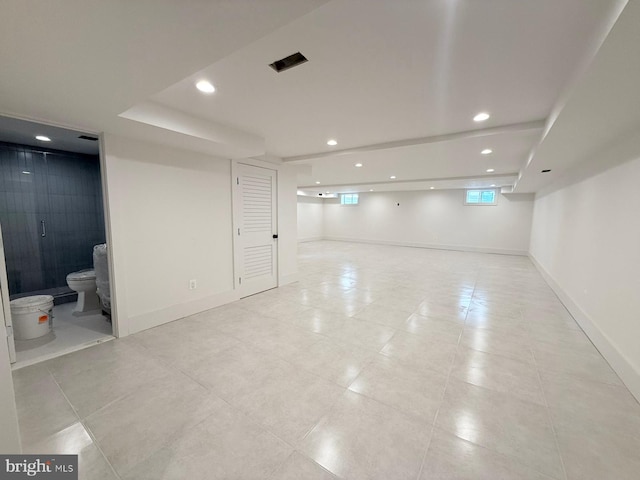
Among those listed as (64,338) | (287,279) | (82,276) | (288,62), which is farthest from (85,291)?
(288,62)

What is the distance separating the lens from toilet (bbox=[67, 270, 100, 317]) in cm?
330

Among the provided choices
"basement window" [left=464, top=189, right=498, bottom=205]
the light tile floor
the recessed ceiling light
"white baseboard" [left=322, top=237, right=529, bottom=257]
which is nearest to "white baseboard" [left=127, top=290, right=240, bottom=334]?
the light tile floor

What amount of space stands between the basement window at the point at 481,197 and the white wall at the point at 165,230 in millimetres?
8401

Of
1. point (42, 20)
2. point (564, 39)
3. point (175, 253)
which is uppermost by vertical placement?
point (564, 39)

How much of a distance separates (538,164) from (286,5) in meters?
4.36

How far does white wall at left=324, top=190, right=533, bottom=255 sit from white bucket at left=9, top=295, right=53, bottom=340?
32.3 feet

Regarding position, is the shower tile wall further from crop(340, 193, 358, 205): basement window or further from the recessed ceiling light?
crop(340, 193, 358, 205): basement window

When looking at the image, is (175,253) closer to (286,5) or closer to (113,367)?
(113,367)

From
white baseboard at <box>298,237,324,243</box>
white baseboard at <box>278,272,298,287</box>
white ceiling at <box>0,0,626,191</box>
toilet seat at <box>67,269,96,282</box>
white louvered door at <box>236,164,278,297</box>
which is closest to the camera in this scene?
white ceiling at <box>0,0,626,191</box>

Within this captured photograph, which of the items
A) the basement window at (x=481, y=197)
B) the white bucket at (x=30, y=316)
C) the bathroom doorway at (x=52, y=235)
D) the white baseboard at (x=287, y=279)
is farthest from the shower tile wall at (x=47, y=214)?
the basement window at (x=481, y=197)

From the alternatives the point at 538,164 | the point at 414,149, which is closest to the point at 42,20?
the point at 414,149

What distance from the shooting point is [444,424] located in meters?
1.62

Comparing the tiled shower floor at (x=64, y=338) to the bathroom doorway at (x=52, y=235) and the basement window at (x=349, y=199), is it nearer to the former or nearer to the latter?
the bathroom doorway at (x=52, y=235)

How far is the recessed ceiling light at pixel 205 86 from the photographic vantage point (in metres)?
1.92
